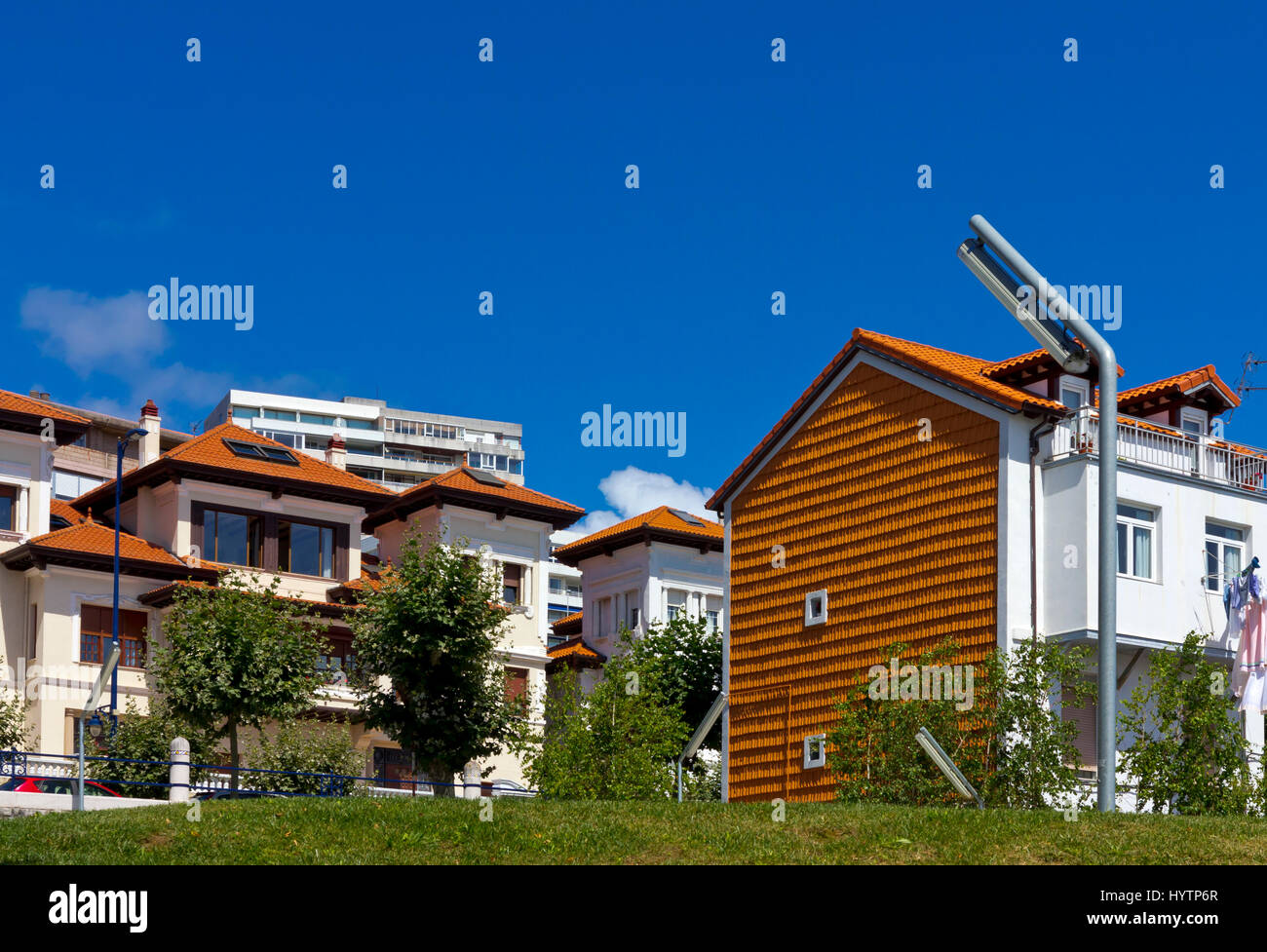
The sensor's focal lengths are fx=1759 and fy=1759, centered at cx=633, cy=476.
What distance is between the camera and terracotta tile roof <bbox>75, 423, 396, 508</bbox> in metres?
57.9

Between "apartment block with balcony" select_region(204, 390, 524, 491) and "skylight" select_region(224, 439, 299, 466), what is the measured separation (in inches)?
3527

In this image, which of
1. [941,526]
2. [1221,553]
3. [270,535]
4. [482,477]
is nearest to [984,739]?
[941,526]

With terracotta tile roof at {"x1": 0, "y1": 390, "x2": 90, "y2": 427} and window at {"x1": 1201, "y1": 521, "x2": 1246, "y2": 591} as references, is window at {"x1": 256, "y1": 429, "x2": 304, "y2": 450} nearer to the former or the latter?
terracotta tile roof at {"x1": 0, "y1": 390, "x2": 90, "y2": 427}

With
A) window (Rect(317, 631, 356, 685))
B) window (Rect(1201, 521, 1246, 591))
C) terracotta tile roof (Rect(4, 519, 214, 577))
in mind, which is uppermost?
terracotta tile roof (Rect(4, 519, 214, 577))

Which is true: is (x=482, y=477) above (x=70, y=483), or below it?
below

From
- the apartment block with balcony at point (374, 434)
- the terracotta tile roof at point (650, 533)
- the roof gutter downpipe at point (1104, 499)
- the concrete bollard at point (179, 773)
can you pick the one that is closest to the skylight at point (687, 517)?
the terracotta tile roof at point (650, 533)

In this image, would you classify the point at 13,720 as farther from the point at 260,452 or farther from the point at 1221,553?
the point at 1221,553

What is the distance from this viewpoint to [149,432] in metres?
65.2

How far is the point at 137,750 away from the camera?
4638 centimetres

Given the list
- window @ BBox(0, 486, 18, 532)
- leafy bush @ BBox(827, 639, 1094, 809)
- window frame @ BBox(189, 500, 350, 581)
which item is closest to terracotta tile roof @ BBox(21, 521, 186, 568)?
window frame @ BBox(189, 500, 350, 581)

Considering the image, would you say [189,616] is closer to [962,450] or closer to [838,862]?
[962,450]

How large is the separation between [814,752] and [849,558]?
472cm

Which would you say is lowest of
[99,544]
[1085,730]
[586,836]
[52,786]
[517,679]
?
[52,786]
